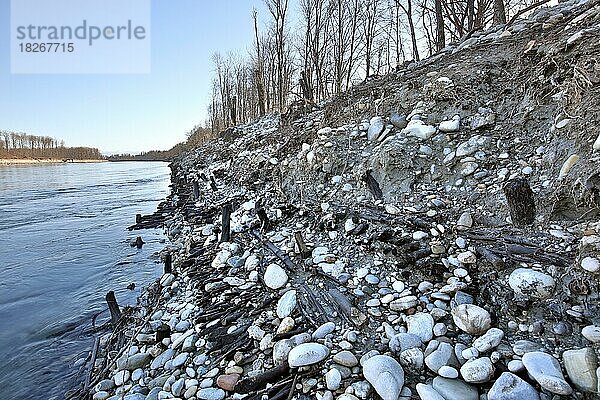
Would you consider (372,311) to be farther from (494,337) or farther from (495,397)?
(495,397)

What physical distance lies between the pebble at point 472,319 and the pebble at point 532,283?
0.28 metres

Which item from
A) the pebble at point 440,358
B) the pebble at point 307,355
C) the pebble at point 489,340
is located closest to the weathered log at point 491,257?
the pebble at point 489,340

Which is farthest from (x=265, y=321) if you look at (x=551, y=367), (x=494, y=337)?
(x=551, y=367)

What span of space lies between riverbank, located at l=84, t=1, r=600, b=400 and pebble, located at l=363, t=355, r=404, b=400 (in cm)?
1

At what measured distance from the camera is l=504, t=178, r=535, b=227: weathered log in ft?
9.80

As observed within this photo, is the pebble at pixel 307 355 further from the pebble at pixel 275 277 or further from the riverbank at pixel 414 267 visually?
the pebble at pixel 275 277

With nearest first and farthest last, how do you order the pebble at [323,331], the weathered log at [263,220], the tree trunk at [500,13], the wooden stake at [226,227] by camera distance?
the pebble at [323,331], the weathered log at [263,220], the wooden stake at [226,227], the tree trunk at [500,13]

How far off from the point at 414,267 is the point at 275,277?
1225mm

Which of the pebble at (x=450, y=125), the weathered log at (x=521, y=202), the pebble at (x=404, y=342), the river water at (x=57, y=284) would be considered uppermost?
the pebble at (x=450, y=125)

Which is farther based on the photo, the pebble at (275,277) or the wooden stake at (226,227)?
the wooden stake at (226,227)

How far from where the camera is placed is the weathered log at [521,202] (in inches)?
118

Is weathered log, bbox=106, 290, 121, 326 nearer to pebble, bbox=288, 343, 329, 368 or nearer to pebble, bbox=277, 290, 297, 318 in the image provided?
pebble, bbox=277, 290, 297, 318

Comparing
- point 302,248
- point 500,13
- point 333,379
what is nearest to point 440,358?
point 333,379

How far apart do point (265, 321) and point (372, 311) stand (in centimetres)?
84
